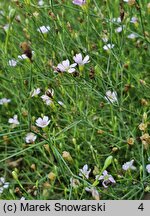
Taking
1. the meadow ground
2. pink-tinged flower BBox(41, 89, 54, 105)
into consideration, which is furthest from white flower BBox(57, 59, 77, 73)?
pink-tinged flower BBox(41, 89, 54, 105)

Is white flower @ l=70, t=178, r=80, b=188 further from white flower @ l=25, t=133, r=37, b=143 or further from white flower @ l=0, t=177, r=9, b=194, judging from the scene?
white flower @ l=0, t=177, r=9, b=194

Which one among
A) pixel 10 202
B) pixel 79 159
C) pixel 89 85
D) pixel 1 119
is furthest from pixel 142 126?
pixel 1 119

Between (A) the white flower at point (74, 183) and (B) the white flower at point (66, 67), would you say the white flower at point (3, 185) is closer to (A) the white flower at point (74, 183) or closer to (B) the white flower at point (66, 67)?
(A) the white flower at point (74, 183)

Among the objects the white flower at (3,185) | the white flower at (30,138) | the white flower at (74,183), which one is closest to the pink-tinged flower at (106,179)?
the white flower at (74,183)

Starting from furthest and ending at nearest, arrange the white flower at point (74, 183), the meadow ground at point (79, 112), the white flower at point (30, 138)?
the white flower at point (30, 138) → the meadow ground at point (79, 112) → the white flower at point (74, 183)

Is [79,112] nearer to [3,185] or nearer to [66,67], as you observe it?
[66,67]

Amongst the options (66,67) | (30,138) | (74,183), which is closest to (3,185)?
(30,138)

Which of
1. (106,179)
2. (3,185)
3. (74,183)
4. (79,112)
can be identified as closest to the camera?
(74,183)

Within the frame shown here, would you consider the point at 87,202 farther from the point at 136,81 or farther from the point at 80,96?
the point at 136,81

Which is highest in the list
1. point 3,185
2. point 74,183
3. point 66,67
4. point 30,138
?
point 66,67
